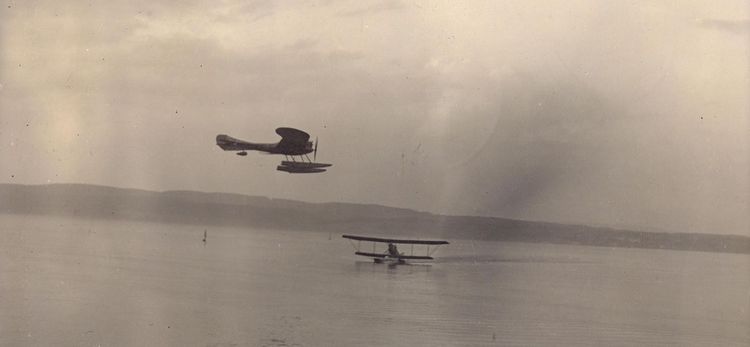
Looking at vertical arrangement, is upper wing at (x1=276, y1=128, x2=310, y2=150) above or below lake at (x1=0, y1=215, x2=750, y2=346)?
above

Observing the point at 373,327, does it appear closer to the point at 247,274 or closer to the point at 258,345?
the point at 258,345

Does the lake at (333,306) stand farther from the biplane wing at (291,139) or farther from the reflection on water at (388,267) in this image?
the biplane wing at (291,139)

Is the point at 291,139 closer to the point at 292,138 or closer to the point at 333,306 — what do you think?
the point at 292,138

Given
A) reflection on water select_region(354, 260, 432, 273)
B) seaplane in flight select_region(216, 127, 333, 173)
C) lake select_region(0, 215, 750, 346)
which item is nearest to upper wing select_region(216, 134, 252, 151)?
seaplane in flight select_region(216, 127, 333, 173)

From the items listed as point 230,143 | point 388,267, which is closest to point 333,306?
point 230,143

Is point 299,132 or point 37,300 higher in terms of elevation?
point 299,132

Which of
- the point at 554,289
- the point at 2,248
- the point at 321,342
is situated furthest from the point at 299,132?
the point at 2,248

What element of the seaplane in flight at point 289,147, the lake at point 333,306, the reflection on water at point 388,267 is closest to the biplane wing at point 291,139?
the seaplane in flight at point 289,147

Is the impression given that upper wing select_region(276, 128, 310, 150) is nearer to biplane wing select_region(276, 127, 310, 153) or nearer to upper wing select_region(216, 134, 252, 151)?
biplane wing select_region(276, 127, 310, 153)
